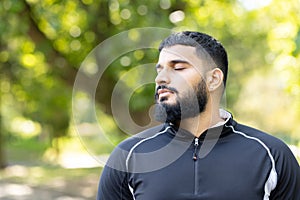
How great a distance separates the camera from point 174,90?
6.30 feet

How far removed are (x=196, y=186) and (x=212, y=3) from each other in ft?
27.7

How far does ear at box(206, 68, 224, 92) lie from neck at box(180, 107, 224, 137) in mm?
97

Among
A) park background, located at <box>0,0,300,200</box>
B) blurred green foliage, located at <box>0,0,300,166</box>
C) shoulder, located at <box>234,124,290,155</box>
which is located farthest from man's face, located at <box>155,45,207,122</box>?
blurred green foliage, located at <box>0,0,300,166</box>

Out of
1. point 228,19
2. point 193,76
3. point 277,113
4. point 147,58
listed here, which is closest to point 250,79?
point 277,113

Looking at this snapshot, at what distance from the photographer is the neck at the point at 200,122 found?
2.02 metres

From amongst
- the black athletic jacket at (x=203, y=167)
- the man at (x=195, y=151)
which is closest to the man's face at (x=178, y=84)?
the man at (x=195, y=151)

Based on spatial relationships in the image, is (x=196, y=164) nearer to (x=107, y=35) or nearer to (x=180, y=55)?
(x=180, y=55)

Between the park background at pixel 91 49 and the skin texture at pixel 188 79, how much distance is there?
28.6 inches

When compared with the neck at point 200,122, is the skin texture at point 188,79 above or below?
above

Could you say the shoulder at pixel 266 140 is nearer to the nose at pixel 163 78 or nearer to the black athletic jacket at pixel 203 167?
the black athletic jacket at pixel 203 167

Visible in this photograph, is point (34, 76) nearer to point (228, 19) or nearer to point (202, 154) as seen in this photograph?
point (228, 19)

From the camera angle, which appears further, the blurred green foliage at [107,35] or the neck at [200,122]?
the blurred green foliage at [107,35]

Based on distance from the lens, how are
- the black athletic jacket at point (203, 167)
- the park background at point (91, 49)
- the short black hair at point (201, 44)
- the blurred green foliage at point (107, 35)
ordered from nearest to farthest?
the black athletic jacket at point (203, 167) < the short black hair at point (201, 44) < the park background at point (91, 49) < the blurred green foliage at point (107, 35)

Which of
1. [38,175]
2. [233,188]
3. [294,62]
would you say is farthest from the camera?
[38,175]
